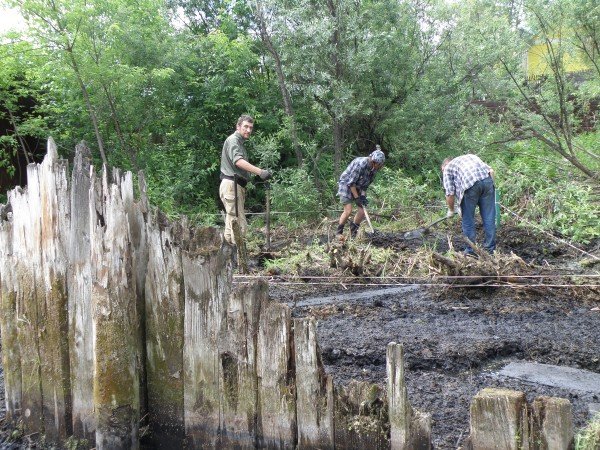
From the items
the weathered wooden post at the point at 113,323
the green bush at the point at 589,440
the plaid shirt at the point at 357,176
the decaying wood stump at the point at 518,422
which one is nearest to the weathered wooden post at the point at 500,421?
the decaying wood stump at the point at 518,422

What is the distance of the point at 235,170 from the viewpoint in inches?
326

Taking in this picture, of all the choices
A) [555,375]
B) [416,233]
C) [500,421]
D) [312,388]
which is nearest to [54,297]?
[312,388]

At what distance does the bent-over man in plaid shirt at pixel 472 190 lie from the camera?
8.52 m

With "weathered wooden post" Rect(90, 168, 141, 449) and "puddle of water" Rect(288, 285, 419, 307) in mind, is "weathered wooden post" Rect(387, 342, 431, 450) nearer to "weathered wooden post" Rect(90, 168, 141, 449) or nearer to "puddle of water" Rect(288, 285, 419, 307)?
"weathered wooden post" Rect(90, 168, 141, 449)

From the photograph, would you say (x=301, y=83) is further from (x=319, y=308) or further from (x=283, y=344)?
(x=283, y=344)

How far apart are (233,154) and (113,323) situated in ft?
17.7

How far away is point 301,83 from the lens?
1564 cm

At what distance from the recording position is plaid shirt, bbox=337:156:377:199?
10.4m

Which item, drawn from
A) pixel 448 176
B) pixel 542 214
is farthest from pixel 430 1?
pixel 448 176

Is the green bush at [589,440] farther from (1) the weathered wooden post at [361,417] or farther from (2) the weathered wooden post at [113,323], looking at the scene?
(2) the weathered wooden post at [113,323]

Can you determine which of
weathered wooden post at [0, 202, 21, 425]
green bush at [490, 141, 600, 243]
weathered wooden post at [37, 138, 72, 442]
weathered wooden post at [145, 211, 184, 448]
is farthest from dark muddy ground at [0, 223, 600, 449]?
green bush at [490, 141, 600, 243]

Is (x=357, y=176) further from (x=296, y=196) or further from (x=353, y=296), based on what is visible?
(x=296, y=196)

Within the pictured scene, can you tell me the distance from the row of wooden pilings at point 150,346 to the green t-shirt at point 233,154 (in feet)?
15.8

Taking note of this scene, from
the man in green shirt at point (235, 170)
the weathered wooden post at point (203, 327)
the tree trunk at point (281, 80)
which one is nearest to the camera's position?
the weathered wooden post at point (203, 327)
